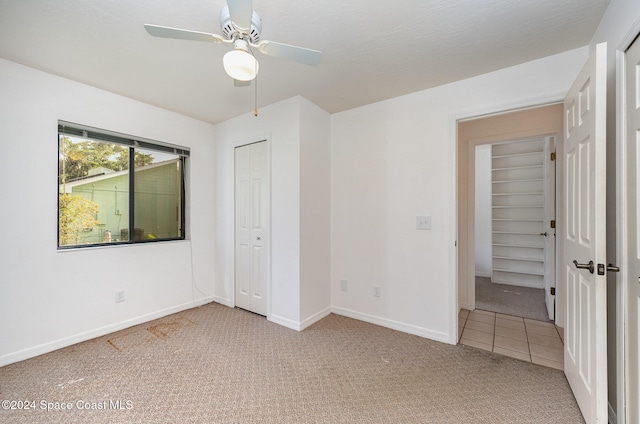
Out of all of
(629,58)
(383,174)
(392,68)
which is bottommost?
(383,174)

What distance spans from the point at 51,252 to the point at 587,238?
4.04 m

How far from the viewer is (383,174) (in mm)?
2910

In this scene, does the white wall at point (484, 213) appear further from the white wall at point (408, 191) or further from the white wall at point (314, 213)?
the white wall at point (314, 213)

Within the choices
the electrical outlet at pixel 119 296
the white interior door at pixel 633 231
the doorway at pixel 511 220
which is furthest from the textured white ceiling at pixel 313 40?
the doorway at pixel 511 220

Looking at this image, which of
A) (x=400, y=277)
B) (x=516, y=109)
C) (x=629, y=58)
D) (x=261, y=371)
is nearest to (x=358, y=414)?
(x=261, y=371)

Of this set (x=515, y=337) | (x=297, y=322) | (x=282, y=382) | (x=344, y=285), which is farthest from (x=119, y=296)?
(x=515, y=337)

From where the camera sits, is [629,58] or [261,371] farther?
[261,371]

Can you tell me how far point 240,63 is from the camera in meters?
1.31

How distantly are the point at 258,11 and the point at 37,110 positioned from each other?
2238 mm

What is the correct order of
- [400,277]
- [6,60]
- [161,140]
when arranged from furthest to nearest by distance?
[161,140] < [400,277] < [6,60]

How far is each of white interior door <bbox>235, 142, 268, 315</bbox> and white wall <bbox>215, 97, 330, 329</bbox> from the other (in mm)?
157

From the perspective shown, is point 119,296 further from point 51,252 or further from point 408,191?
point 408,191

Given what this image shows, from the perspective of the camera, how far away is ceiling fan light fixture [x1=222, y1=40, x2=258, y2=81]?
1.30 metres

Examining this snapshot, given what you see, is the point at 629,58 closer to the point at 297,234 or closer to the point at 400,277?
the point at 400,277
